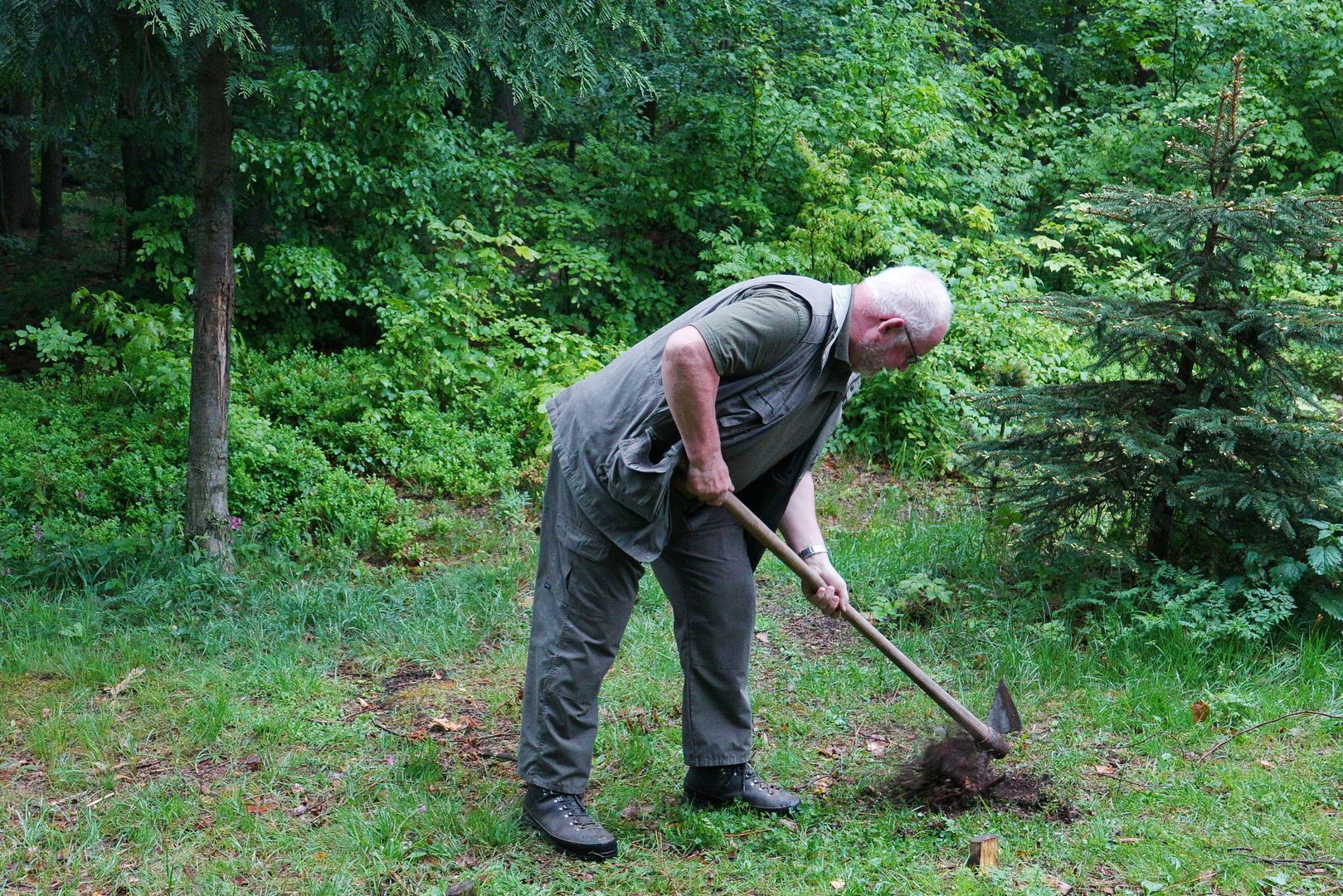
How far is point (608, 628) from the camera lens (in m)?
3.21

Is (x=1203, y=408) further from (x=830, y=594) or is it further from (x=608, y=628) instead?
(x=608, y=628)

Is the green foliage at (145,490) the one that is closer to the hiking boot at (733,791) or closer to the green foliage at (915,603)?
the green foliage at (915,603)

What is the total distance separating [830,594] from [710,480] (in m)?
0.65

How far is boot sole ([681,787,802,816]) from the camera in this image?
3447 mm

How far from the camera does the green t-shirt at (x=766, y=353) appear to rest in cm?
289

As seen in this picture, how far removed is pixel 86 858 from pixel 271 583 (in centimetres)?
220

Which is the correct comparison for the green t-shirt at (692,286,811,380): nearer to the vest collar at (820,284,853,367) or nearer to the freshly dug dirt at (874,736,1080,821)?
the vest collar at (820,284,853,367)

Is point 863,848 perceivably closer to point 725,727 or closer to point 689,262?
point 725,727

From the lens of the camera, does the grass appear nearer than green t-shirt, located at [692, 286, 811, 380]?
No

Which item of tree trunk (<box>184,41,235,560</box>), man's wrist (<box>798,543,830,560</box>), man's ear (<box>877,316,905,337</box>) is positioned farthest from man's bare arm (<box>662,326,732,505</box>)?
tree trunk (<box>184,41,235,560</box>)

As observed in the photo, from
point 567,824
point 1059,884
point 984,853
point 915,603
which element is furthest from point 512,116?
point 1059,884

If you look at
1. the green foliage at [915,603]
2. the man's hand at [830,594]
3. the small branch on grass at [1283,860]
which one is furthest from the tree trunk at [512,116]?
the small branch on grass at [1283,860]

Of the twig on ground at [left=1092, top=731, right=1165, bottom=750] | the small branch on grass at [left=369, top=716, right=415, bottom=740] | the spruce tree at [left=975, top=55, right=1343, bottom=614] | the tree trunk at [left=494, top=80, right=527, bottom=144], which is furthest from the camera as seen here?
the tree trunk at [left=494, top=80, right=527, bottom=144]

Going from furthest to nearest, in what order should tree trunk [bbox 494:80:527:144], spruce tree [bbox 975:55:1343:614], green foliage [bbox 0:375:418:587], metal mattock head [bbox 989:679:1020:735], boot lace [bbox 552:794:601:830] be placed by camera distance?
1. tree trunk [bbox 494:80:527:144]
2. green foliage [bbox 0:375:418:587]
3. spruce tree [bbox 975:55:1343:614]
4. metal mattock head [bbox 989:679:1020:735]
5. boot lace [bbox 552:794:601:830]
